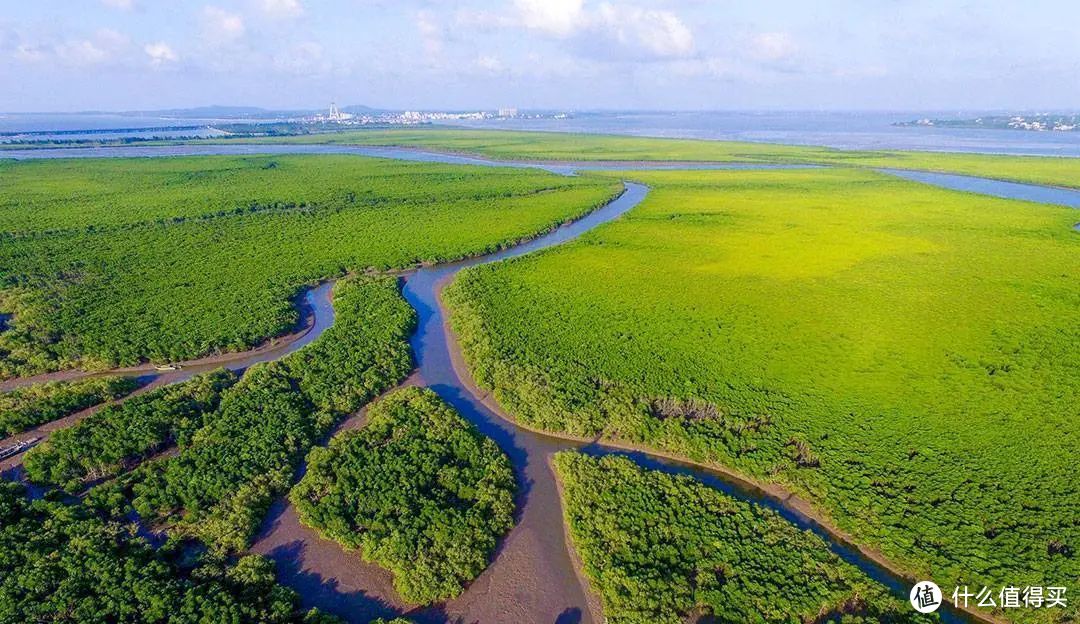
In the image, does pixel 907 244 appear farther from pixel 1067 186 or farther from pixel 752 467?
pixel 1067 186

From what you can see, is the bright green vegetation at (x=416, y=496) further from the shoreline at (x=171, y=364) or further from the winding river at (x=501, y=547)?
the shoreline at (x=171, y=364)

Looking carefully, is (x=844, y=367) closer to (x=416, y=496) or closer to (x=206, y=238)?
(x=416, y=496)

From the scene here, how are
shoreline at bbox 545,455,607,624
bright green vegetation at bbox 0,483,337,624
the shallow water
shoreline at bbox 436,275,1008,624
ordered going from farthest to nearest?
the shallow water
shoreline at bbox 436,275,1008,624
shoreline at bbox 545,455,607,624
bright green vegetation at bbox 0,483,337,624

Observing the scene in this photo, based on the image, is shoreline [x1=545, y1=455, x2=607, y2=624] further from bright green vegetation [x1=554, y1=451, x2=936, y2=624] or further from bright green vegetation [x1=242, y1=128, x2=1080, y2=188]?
bright green vegetation [x1=242, y1=128, x2=1080, y2=188]

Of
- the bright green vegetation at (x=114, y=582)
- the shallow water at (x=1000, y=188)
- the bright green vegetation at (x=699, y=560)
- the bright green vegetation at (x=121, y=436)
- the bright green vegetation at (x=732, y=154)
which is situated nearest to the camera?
the bright green vegetation at (x=114, y=582)

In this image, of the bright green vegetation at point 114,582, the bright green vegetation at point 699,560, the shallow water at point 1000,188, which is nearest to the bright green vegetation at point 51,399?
the bright green vegetation at point 114,582

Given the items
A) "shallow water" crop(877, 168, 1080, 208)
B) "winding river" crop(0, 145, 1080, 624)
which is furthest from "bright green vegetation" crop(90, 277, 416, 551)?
"shallow water" crop(877, 168, 1080, 208)

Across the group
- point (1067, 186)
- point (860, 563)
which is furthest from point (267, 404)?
point (1067, 186)

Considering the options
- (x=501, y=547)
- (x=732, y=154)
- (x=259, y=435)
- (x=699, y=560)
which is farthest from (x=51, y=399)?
(x=732, y=154)
